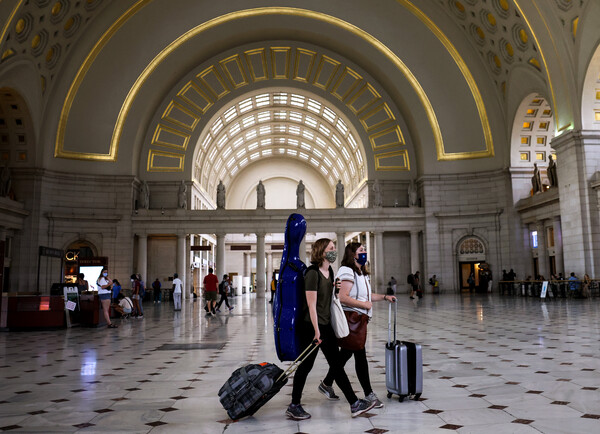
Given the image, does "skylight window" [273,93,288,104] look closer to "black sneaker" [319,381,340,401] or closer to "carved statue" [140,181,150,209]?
"carved statue" [140,181,150,209]

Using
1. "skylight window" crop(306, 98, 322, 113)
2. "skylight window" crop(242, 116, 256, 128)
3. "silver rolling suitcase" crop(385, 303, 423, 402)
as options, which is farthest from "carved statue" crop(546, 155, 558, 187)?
"silver rolling suitcase" crop(385, 303, 423, 402)

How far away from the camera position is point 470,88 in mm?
32062

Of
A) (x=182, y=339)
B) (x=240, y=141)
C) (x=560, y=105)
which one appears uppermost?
(x=240, y=141)

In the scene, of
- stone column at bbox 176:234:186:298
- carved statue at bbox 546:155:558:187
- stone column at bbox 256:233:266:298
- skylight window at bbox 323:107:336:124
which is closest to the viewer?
carved statue at bbox 546:155:558:187

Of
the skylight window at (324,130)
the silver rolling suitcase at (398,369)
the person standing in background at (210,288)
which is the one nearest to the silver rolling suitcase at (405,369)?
the silver rolling suitcase at (398,369)

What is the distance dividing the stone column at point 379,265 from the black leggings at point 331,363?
93.9ft

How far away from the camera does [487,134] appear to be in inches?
1291

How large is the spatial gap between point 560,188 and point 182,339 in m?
20.5

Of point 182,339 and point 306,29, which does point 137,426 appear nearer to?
point 182,339

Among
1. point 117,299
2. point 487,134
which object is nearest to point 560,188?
point 487,134

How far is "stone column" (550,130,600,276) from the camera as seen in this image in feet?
75.6

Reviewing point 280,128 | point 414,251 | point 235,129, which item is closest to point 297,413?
point 414,251

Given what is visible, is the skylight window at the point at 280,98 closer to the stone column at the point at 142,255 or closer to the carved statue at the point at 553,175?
the stone column at the point at 142,255

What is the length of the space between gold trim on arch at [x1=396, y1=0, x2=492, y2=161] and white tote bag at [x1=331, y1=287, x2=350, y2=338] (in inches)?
1167
